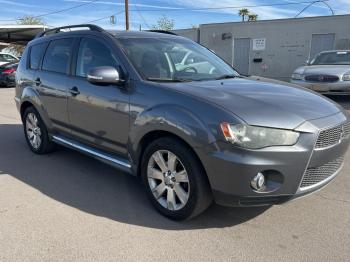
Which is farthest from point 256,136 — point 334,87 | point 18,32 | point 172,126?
point 18,32

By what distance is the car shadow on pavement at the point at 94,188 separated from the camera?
Result: 3562 mm

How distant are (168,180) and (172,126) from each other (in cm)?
56

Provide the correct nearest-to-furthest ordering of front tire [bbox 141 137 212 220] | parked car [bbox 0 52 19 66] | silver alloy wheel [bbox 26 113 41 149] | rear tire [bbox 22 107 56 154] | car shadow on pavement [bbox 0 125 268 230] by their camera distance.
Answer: front tire [bbox 141 137 212 220] < car shadow on pavement [bbox 0 125 268 230] < rear tire [bbox 22 107 56 154] < silver alloy wheel [bbox 26 113 41 149] < parked car [bbox 0 52 19 66]

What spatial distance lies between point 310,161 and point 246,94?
0.80 meters

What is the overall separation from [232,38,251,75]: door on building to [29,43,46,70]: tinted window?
18254mm

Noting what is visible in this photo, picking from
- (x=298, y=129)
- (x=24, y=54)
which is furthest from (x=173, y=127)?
(x=24, y=54)

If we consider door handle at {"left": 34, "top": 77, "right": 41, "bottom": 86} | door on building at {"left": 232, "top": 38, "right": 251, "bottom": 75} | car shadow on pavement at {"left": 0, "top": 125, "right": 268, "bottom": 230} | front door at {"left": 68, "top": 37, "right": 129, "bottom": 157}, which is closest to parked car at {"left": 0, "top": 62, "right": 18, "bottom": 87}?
door on building at {"left": 232, "top": 38, "right": 251, "bottom": 75}

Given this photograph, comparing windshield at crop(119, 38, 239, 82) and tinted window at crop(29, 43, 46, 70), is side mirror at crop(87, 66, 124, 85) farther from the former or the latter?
tinted window at crop(29, 43, 46, 70)

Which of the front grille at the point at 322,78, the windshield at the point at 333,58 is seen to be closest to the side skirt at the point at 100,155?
the front grille at the point at 322,78

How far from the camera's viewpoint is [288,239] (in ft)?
10.4

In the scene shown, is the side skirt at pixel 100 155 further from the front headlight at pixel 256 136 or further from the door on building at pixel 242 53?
Answer: the door on building at pixel 242 53

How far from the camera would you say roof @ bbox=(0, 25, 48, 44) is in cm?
3262

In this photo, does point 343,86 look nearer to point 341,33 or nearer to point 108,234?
point 108,234

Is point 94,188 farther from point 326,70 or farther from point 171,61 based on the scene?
point 326,70
